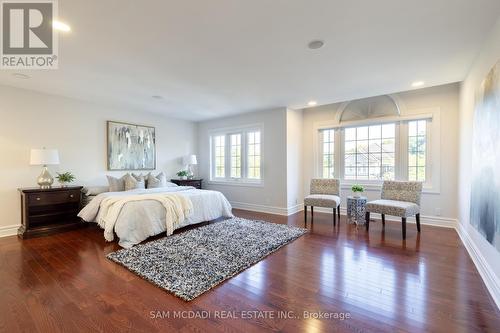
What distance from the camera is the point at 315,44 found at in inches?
99.7

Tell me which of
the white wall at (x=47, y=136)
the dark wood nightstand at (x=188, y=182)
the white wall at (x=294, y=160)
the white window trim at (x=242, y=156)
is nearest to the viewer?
the white wall at (x=47, y=136)

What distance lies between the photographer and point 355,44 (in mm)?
2533

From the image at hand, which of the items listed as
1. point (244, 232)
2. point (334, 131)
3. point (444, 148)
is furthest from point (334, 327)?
point (334, 131)

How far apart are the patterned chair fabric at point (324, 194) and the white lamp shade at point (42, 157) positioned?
4498 mm

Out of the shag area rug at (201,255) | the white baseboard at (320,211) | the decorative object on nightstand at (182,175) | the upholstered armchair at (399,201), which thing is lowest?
the shag area rug at (201,255)

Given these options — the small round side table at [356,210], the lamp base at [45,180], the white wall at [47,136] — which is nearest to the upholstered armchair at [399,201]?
the small round side table at [356,210]

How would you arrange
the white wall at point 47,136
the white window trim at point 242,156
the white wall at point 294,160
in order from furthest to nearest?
the white window trim at point 242,156 < the white wall at point 294,160 < the white wall at point 47,136

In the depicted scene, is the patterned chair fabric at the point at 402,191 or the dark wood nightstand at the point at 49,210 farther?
the patterned chair fabric at the point at 402,191

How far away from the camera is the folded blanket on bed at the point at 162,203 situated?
11.3 feet

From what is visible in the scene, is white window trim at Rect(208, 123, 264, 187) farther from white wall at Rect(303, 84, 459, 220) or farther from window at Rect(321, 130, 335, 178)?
white wall at Rect(303, 84, 459, 220)

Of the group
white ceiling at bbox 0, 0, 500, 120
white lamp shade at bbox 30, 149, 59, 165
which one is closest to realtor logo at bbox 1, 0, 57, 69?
white ceiling at bbox 0, 0, 500, 120

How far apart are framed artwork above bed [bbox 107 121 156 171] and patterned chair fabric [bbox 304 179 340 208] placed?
384 cm

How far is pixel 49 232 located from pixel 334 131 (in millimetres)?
5785

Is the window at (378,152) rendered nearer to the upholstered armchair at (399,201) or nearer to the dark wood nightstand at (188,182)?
the upholstered armchair at (399,201)
